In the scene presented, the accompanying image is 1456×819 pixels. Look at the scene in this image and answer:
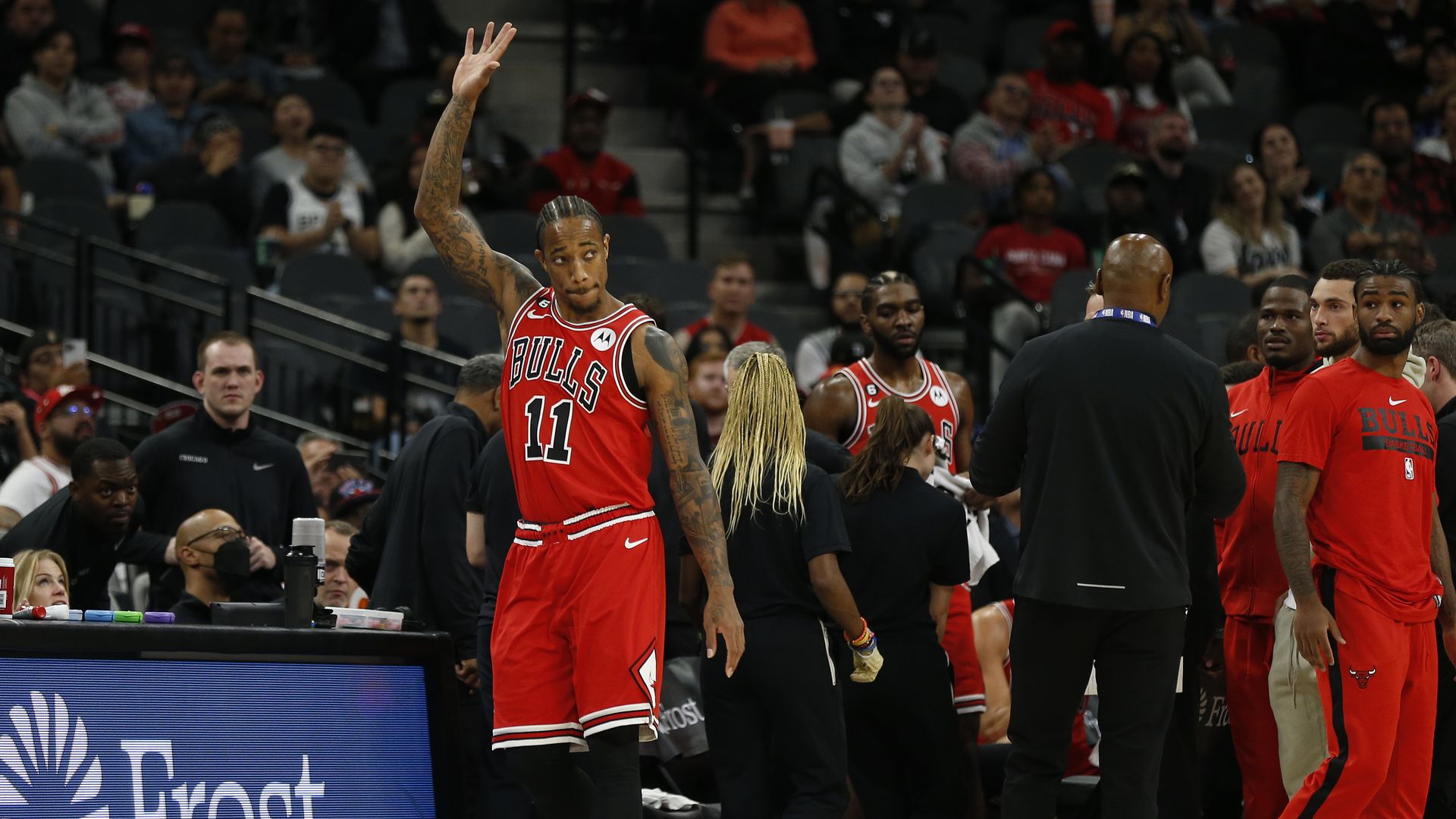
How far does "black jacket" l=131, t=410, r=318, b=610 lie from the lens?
7625 mm

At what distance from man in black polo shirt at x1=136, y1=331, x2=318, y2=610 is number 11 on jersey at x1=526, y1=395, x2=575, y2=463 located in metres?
2.83

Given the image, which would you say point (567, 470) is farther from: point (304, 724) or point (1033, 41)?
point (1033, 41)

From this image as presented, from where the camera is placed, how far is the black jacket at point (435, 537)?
661cm

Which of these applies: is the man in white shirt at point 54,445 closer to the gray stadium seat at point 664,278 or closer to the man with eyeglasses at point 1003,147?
the gray stadium seat at point 664,278

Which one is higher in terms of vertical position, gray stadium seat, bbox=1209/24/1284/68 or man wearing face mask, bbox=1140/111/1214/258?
gray stadium seat, bbox=1209/24/1284/68

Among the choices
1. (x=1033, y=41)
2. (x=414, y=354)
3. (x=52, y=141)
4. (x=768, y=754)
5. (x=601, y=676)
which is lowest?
(x=768, y=754)

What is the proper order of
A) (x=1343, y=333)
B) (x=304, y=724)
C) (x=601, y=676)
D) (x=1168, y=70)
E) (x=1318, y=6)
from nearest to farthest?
(x=601, y=676) < (x=304, y=724) < (x=1343, y=333) < (x=1168, y=70) < (x=1318, y=6)

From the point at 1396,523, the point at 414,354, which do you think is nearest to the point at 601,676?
the point at 1396,523

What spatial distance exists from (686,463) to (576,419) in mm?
329

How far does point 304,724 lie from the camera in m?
5.46

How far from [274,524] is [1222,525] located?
387cm

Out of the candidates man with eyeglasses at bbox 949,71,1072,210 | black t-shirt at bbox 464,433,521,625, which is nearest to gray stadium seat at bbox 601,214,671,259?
man with eyeglasses at bbox 949,71,1072,210

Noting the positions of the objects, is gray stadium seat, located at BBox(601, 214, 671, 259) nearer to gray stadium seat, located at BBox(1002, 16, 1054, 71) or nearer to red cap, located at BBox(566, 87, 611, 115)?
red cap, located at BBox(566, 87, 611, 115)

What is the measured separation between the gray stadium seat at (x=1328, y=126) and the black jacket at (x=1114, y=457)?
10235 millimetres
